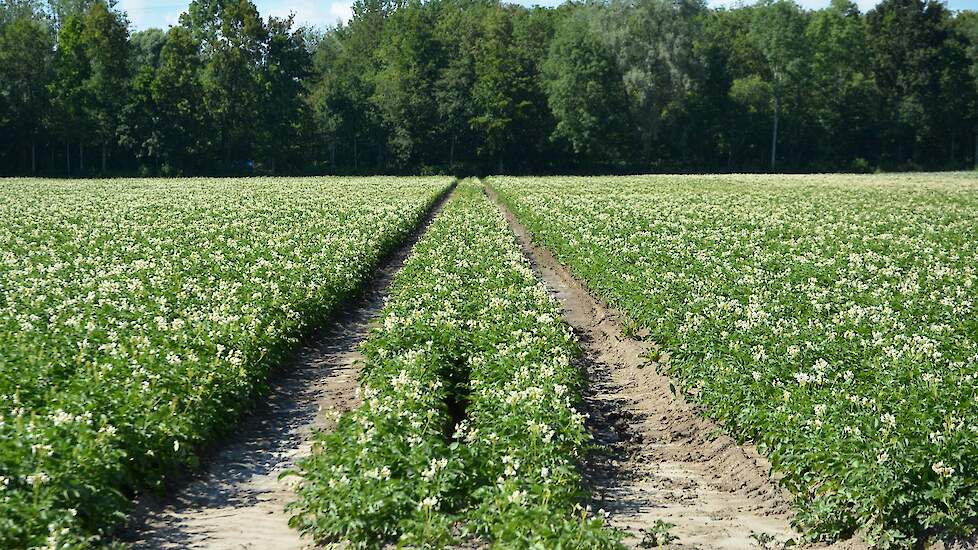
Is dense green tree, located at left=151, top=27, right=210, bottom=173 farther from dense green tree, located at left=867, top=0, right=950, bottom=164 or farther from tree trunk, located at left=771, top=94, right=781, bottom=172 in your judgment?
dense green tree, located at left=867, top=0, right=950, bottom=164

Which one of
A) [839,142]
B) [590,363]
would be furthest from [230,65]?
[590,363]

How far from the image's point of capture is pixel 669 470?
354 inches

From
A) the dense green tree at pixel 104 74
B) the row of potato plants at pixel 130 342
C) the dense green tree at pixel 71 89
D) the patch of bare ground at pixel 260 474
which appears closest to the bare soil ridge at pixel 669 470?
the patch of bare ground at pixel 260 474

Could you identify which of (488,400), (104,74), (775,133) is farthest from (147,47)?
(488,400)

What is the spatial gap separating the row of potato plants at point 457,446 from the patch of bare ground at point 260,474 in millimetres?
316

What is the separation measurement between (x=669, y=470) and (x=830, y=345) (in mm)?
2816

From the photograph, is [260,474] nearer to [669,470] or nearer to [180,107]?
[669,470]

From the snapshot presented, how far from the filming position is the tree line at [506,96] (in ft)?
255

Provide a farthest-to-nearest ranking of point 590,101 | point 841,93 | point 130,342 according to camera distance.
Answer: point 841,93 < point 590,101 < point 130,342

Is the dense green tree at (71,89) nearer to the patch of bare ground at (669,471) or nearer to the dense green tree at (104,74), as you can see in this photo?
the dense green tree at (104,74)

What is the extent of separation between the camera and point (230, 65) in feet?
267

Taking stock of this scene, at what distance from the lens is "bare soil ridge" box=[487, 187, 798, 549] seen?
754 centimetres

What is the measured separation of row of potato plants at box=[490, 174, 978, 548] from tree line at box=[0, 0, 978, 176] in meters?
59.0

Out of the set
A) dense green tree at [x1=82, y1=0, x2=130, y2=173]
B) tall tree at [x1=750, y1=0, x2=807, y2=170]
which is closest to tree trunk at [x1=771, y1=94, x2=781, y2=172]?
tall tree at [x1=750, y1=0, x2=807, y2=170]
